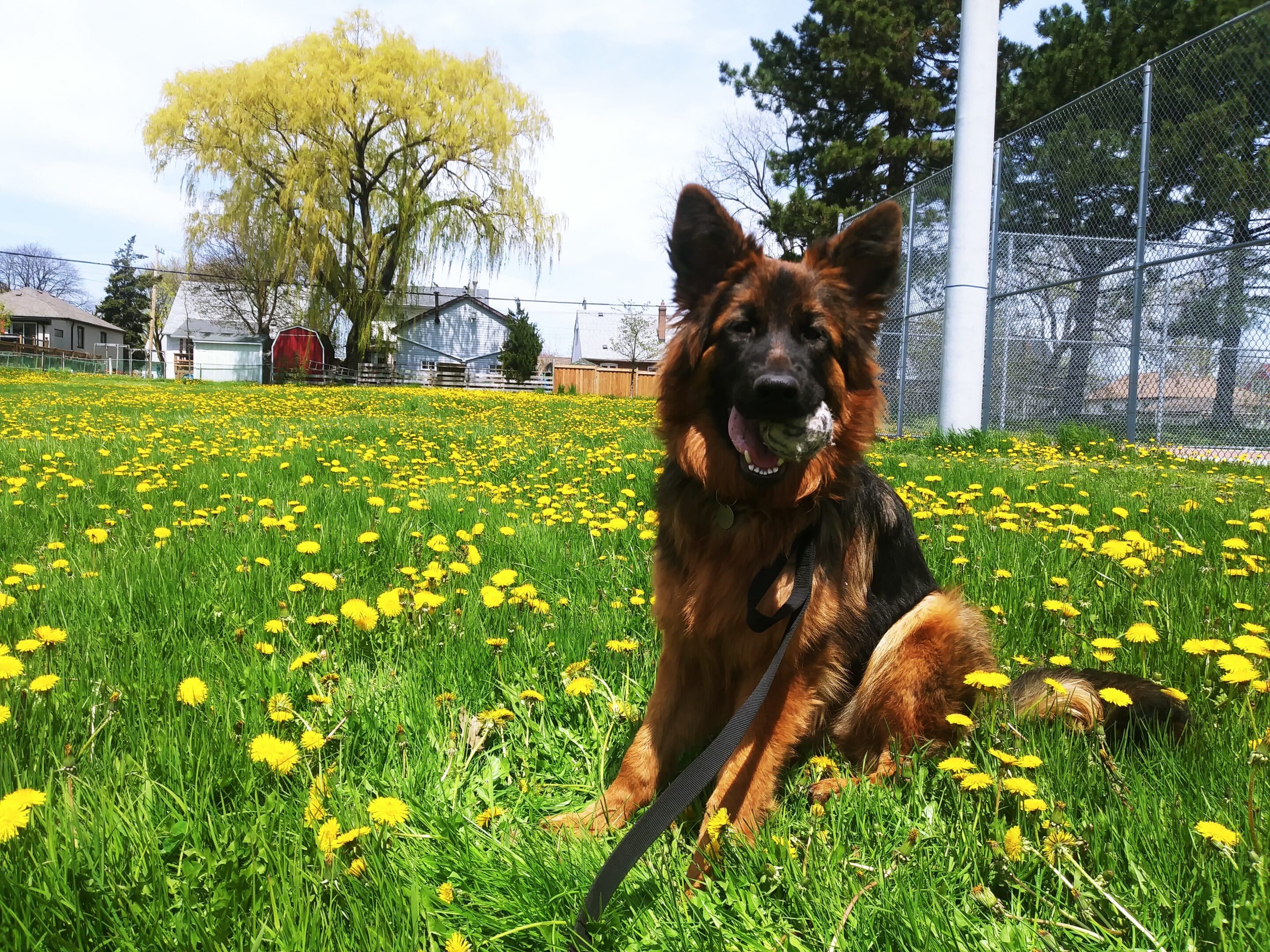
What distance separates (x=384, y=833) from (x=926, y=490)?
420 cm

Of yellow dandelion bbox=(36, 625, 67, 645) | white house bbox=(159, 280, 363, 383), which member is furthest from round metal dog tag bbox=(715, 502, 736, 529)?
white house bbox=(159, 280, 363, 383)

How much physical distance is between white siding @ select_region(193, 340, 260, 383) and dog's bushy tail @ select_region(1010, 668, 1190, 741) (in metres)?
51.9

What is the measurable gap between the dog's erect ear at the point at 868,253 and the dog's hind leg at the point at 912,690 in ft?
3.46

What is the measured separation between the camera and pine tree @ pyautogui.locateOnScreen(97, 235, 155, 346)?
7844 centimetres

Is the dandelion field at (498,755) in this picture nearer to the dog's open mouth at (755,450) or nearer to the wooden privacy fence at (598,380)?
the dog's open mouth at (755,450)

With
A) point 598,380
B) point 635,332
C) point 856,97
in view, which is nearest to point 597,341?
point 635,332

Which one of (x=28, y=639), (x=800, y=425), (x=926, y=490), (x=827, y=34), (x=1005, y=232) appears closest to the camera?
(x=800, y=425)

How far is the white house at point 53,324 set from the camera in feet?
225

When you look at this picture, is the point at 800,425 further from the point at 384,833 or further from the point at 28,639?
A: the point at 28,639

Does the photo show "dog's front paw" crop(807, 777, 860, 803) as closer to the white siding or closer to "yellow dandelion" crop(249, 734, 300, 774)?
"yellow dandelion" crop(249, 734, 300, 774)

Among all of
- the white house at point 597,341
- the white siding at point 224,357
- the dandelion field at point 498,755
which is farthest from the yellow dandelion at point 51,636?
the white house at point 597,341

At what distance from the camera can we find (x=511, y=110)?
1183 inches

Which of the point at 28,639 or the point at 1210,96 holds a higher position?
the point at 1210,96

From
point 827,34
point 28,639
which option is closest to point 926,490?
point 28,639
